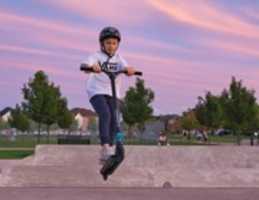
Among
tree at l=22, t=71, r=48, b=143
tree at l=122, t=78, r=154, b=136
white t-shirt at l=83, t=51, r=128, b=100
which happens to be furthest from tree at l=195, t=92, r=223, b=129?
white t-shirt at l=83, t=51, r=128, b=100

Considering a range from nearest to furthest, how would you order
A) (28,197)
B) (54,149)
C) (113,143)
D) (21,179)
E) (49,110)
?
(113,143), (28,197), (21,179), (54,149), (49,110)

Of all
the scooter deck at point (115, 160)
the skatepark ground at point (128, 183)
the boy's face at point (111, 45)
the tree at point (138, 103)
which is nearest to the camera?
the scooter deck at point (115, 160)

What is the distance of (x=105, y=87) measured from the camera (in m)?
6.34

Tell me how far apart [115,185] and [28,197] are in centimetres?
304

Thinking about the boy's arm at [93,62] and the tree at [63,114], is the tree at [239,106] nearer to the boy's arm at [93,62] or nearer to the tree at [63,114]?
the tree at [63,114]

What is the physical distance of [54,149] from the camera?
65.0 feet

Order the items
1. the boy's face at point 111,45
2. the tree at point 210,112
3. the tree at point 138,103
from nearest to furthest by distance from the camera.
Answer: the boy's face at point 111,45 < the tree at point 138,103 < the tree at point 210,112

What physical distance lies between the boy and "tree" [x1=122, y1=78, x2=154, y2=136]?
49.1 meters

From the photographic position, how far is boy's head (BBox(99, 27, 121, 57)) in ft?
20.5

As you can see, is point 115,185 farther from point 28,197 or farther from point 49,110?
point 49,110

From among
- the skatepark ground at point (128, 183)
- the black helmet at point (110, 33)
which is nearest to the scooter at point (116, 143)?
the black helmet at point (110, 33)

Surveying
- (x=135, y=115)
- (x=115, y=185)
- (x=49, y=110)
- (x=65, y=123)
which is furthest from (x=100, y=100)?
(x=65, y=123)

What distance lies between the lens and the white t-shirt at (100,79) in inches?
249

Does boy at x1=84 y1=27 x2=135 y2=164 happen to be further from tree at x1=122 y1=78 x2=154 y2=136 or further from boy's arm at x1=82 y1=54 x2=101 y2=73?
tree at x1=122 y1=78 x2=154 y2=136
